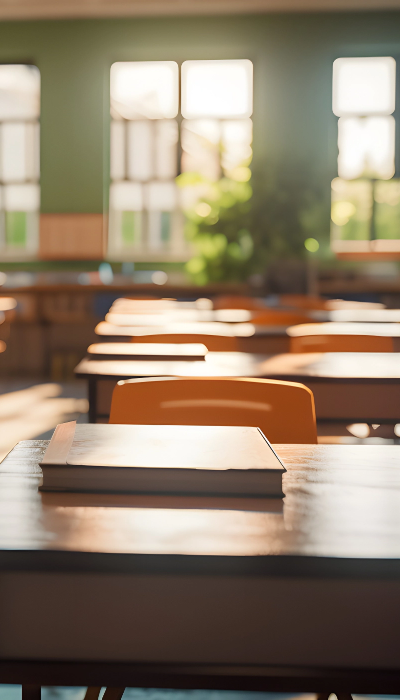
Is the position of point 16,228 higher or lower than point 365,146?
lower

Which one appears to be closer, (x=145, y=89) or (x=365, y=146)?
(x=365, y=146)

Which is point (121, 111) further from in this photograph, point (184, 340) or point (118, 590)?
point (118, 590)

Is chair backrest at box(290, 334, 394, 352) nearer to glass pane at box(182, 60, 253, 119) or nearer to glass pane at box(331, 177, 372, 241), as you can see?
glass pane at box(331, 177, 372, 241)

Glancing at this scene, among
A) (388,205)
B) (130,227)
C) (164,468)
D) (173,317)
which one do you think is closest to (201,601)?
(164,468)

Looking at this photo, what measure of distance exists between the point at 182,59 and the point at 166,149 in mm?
1207

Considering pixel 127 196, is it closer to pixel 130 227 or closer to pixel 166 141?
pixel 130 227

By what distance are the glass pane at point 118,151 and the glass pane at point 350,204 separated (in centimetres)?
301

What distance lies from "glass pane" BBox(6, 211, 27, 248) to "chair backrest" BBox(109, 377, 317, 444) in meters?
→ 9.06

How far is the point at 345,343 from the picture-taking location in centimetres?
247

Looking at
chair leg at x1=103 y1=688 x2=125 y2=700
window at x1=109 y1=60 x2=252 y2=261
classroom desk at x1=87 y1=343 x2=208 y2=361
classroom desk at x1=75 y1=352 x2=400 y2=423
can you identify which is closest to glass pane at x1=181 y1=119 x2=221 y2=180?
window at x1=109 y1=60 x2=252 y2=261

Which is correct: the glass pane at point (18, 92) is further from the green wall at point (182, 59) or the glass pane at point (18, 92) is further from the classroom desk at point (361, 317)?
the classroom desk at point (361, 317)

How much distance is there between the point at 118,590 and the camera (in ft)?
1.88

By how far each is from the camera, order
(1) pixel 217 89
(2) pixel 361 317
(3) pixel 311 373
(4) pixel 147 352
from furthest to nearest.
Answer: (1) pixel 217 89 → (2) pixel 361 317 → (4) pixel 147 352 → (3) pixel 311 373

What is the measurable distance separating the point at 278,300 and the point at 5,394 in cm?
236
